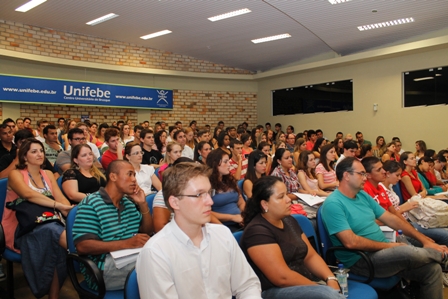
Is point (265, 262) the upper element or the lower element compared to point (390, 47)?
lower

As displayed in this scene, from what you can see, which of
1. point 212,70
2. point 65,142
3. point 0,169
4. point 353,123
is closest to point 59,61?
point 65,142

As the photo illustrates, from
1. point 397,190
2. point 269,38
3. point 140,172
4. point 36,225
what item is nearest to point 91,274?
point 36,225

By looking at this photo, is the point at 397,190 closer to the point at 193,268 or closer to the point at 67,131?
the point at 193,268

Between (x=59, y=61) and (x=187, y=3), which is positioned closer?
(x=187, y=3)

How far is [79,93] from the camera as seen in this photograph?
10352 mm

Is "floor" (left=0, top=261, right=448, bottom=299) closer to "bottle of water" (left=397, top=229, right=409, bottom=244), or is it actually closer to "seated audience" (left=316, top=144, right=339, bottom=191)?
"bottle of water" (left=397, top=229, right=409, bottom=244)

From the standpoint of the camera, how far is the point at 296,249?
2.44m

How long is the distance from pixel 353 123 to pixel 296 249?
10.1 meters

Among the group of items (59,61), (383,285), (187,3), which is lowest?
(383,285)

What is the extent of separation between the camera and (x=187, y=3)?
25.9ft

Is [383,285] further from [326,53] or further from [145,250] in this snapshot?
[326,53]

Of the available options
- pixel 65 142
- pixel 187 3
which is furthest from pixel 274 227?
pixel 187 3

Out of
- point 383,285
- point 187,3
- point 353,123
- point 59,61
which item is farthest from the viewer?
point 353,123

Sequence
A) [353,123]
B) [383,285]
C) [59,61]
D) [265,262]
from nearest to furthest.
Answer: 1. [265,262]
2. [383,285]
3. [59,61]
4. [353,123]
